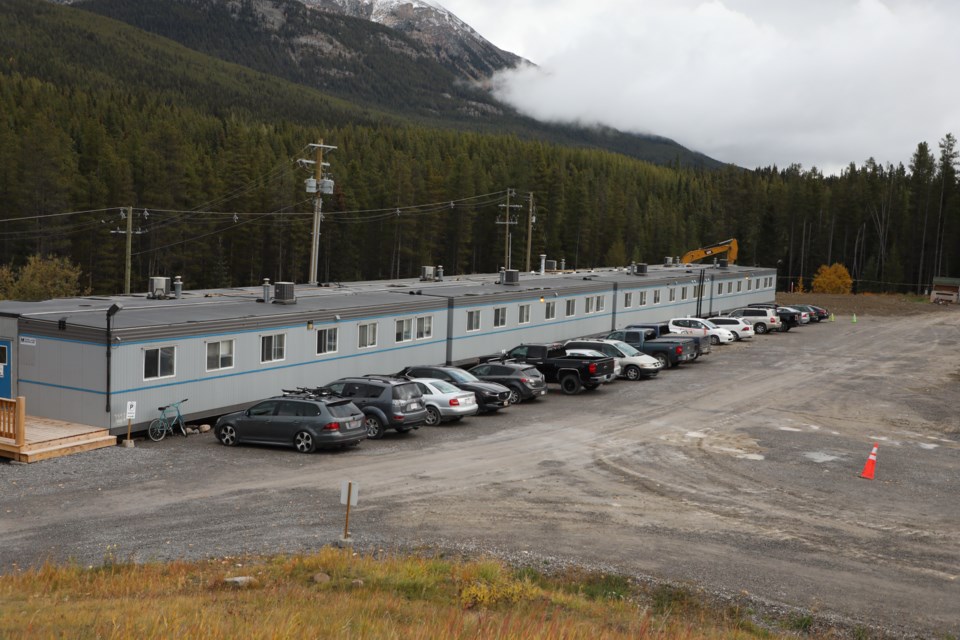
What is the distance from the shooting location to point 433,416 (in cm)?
2625

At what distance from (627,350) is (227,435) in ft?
61.6

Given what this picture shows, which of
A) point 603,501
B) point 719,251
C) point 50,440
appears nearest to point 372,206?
point 719,251

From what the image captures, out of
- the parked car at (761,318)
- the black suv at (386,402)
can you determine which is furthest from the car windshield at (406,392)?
the parked car at (761,318)

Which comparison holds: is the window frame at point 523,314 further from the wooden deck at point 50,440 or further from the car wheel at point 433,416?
the wooden deck at point 50,440

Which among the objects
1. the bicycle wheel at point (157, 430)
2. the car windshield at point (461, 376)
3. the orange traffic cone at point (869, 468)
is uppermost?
the car windshield at point (461, 376)

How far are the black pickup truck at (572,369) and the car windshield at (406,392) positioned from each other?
9.22 m

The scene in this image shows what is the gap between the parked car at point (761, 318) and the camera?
5566 cm

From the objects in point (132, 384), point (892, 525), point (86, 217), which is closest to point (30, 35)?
point (86, 217)

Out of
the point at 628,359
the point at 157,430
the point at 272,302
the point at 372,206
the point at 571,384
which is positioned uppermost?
the point at 372,206

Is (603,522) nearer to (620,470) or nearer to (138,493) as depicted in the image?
(620,470)

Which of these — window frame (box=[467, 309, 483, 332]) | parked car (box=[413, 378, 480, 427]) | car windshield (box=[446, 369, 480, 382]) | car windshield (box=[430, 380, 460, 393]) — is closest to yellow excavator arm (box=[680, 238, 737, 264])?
window frame (box=[467, 309, 483, 332])

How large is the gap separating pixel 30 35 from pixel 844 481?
201146 mm

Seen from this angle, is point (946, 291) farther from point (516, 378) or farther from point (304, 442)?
point (304, 442)

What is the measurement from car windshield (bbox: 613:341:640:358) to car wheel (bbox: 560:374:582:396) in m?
4.54
